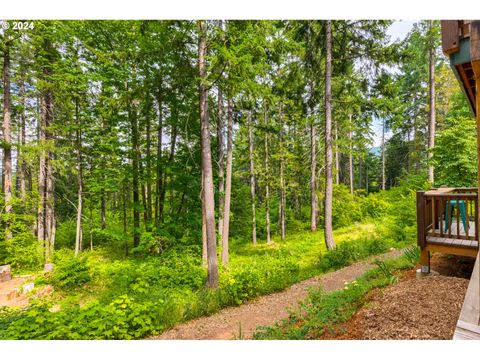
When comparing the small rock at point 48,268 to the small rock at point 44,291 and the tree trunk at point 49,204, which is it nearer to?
the small rock at point 44,291

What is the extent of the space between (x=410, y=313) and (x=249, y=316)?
2.74m

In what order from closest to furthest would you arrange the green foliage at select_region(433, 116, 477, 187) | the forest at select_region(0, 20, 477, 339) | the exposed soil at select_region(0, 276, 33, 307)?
the exposed soil at select_region(0, 276, 33, 307), the forest at select_region(0, 20, 477, 339), the green foliage at select_region(433, 116, 477, 187)

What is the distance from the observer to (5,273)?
17.4 feet

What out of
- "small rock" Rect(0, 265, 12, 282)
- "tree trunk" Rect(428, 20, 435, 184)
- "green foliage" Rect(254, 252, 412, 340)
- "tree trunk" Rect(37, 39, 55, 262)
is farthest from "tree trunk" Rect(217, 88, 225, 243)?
"tree trunk" Rect(428, 20, 435, 184)

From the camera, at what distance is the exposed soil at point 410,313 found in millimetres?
2444

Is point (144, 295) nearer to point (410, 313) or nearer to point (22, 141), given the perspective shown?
point (410, 313)

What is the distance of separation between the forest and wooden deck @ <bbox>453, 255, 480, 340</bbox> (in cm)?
377

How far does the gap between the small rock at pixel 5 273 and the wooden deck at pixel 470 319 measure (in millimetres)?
8606

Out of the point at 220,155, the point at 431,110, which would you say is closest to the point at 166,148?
the point at 220,155

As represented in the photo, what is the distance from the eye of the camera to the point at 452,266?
3.88 meters

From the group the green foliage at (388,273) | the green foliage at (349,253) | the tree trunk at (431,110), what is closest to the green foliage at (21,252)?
the green foliage at (349,253)

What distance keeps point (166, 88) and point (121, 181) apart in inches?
164

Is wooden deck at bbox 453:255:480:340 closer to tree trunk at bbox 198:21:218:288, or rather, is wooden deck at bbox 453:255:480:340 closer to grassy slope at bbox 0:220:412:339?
grassy slope at bbox 0:220:412:339

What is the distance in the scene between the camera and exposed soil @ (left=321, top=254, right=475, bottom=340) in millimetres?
2444
